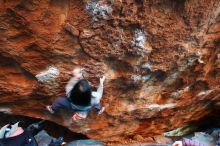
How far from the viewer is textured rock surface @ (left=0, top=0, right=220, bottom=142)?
3471 millimetres

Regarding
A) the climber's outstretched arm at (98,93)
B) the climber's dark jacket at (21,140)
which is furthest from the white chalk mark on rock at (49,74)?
the climber's dark jacket at (21,140)

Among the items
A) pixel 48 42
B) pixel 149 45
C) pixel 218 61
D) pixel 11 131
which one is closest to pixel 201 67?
pixel 218 61

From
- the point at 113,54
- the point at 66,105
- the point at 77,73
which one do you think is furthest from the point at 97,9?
the point at 66,105

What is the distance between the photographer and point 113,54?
12.5ft

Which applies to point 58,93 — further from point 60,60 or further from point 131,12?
point 131,12

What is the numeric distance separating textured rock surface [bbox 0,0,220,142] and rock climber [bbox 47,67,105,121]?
201mm

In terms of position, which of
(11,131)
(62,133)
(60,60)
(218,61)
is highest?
(218,61)

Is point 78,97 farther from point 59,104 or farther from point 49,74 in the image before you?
point 49,74

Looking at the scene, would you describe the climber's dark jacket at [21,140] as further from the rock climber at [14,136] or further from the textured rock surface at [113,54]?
the textured rock surface at [113,54]

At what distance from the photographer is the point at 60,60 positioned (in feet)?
12.2

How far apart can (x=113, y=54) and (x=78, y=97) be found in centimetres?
81

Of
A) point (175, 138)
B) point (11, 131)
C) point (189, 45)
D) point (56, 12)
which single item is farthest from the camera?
point (175, 138)

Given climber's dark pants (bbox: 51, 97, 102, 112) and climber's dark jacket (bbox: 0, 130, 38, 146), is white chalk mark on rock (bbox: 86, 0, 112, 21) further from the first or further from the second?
climber's dark jacket (bbox: 0, 130, 38, 146)

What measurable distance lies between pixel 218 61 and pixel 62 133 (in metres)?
2.52
